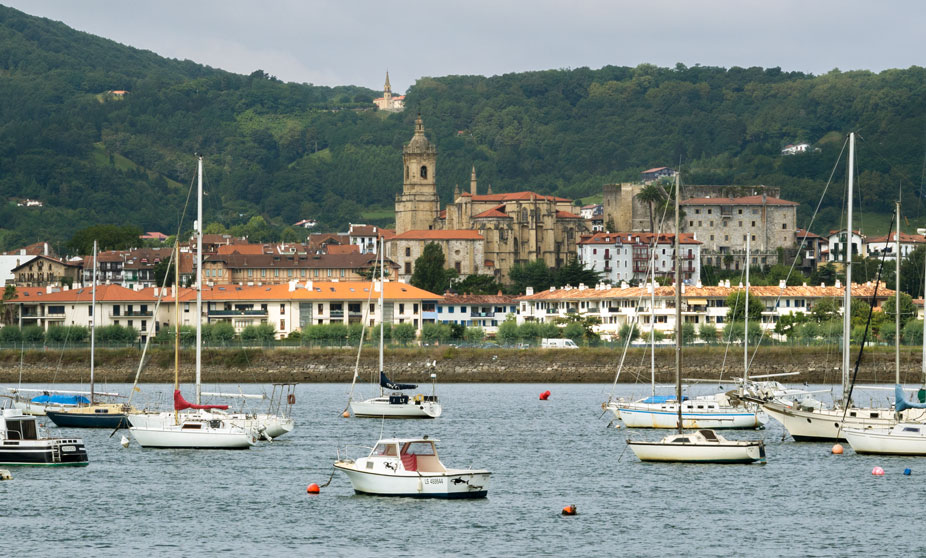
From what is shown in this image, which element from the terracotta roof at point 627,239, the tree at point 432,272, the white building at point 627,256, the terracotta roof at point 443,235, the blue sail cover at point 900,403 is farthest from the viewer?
the terracotta roof at point 443,235

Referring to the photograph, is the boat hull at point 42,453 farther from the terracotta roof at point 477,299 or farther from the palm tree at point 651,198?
the palm tree at point 651,198

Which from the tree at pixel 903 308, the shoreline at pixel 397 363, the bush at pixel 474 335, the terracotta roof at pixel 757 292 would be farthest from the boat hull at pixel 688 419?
the terracotta roof at pixel 757 292

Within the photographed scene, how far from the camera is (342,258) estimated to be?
17112cm

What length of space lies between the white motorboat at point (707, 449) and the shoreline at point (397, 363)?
175ft

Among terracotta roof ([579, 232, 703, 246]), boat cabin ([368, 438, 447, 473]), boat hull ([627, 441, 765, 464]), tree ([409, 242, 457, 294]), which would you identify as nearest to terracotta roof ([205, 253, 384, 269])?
tree ([409, 242, 457, 294])

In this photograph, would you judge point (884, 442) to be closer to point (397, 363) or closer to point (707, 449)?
point (707, 449)

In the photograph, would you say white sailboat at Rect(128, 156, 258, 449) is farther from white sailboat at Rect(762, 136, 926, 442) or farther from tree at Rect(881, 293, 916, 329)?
tree at Rect(881, 293, 916, 329)

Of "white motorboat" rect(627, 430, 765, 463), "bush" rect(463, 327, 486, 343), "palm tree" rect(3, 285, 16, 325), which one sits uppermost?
"palm tree" rect(3, 285, 16, 325)

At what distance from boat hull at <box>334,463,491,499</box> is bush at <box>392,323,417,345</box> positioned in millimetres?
74748

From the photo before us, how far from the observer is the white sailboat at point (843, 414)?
5244 cm

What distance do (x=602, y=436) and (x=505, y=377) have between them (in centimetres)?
4502

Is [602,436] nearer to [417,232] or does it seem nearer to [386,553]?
[386,553]

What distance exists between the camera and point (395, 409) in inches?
2832

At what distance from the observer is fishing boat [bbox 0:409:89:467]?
4756cm
